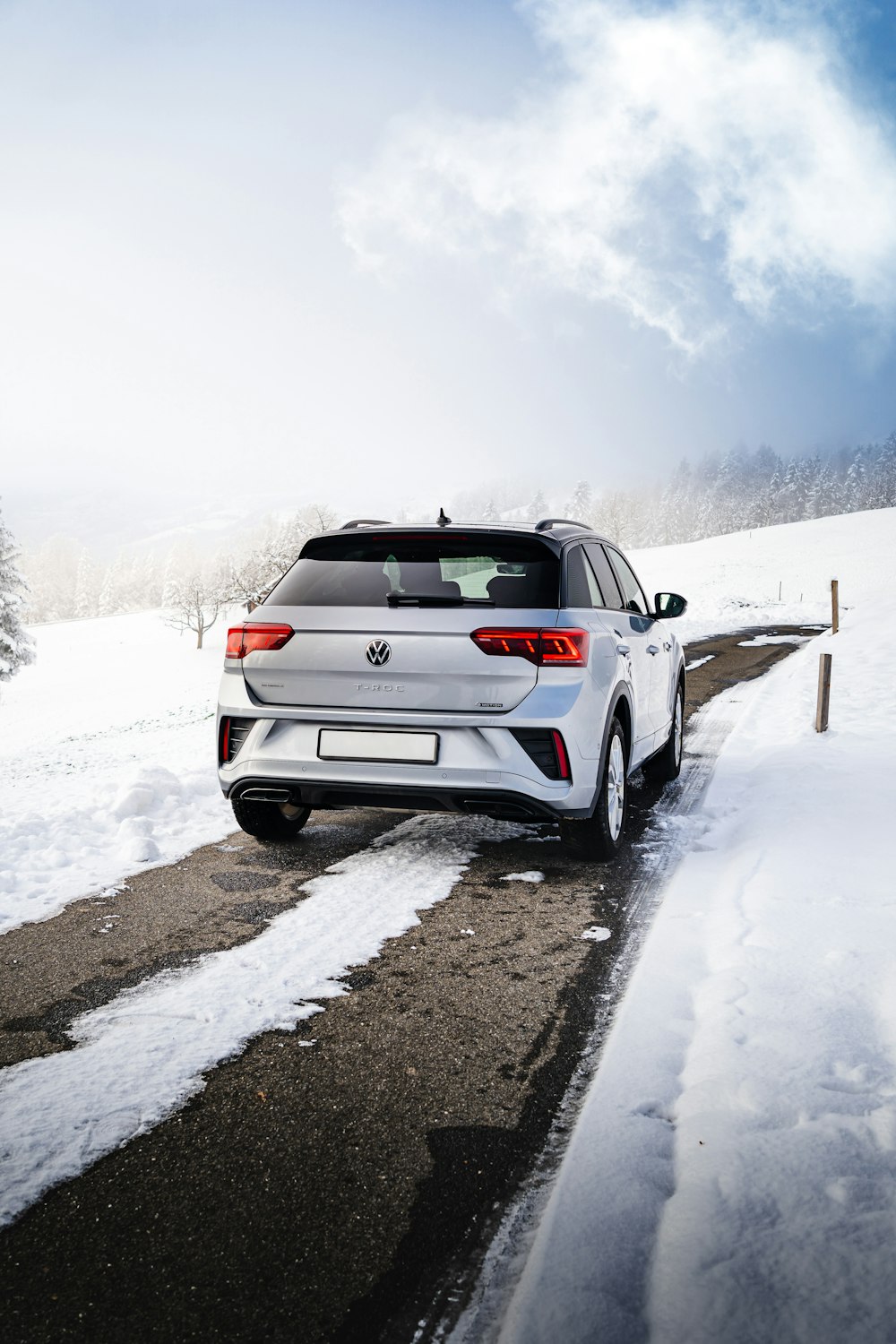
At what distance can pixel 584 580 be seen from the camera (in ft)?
17.0

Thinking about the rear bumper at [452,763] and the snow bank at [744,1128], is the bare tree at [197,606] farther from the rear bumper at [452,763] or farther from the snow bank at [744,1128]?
the snow bank at [744,1128]

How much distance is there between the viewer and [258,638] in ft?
15.9

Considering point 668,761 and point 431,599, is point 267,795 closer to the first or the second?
point 431,599

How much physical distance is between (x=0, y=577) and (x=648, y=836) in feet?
121

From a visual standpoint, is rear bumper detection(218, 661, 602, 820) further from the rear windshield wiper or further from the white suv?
the rear windshield wiper

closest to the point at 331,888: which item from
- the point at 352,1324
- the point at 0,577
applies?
the point at 352,1324

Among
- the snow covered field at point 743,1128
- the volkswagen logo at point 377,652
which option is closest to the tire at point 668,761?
the snow covered field at point 743,1128

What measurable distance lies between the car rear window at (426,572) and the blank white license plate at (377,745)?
0.69 metres

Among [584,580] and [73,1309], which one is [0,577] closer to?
[584,580]

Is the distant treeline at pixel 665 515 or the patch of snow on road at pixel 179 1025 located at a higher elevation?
the distant treeline at pixel 665 515

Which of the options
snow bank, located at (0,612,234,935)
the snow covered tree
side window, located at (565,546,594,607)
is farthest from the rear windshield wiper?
the snow covered tree

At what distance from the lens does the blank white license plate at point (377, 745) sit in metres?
4.57

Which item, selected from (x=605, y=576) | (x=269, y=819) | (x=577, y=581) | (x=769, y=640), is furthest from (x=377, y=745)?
(x=769, y=640)

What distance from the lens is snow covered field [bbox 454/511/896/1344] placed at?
1871 millimetres
